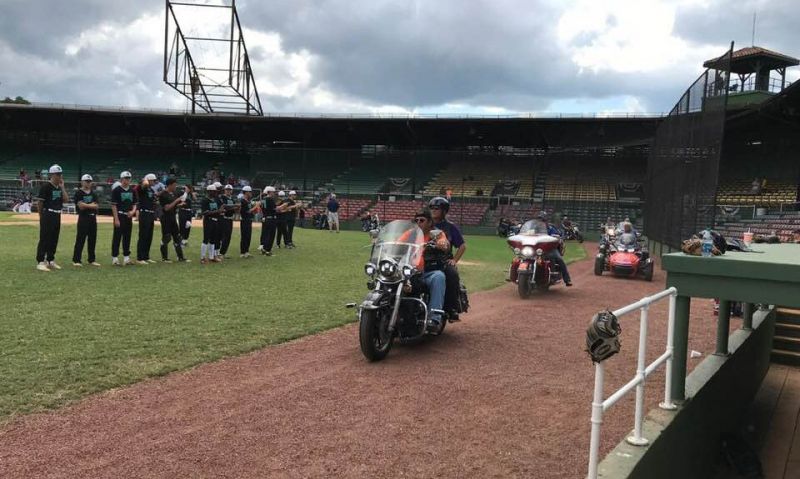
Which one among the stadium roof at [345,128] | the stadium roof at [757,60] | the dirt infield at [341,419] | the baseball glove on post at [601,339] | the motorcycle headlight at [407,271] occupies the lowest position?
the dirt infield at [341,419]

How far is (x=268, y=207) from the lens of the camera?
15.8 metres

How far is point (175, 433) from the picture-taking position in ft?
12.9

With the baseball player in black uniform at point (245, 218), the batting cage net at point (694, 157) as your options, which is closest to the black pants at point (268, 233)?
the baseball player in black uniform at point (245, 218)

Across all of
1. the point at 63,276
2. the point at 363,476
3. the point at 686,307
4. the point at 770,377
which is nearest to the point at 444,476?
the point at 363,476

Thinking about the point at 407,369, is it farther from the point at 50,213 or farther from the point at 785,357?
the point at 50,213

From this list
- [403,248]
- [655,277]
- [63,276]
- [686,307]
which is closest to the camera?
[686,307]

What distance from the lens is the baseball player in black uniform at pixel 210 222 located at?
43.2 ft

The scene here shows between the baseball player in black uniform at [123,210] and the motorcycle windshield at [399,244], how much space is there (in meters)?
7.36

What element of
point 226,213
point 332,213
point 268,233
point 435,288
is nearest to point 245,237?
point 268,233

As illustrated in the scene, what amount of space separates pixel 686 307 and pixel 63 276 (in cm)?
Result: 997

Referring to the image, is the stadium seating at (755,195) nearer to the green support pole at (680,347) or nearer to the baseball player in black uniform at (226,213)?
the baseball player in black uniform at (226,213)

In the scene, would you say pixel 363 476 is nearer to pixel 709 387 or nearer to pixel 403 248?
pixel 709 387

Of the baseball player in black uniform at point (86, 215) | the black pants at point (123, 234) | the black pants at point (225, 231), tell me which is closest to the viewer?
the baseball player in black uniform at point (86, 215)

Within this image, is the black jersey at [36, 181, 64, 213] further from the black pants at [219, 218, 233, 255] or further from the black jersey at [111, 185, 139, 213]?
the black pants at [219, 218, 233, 255]
